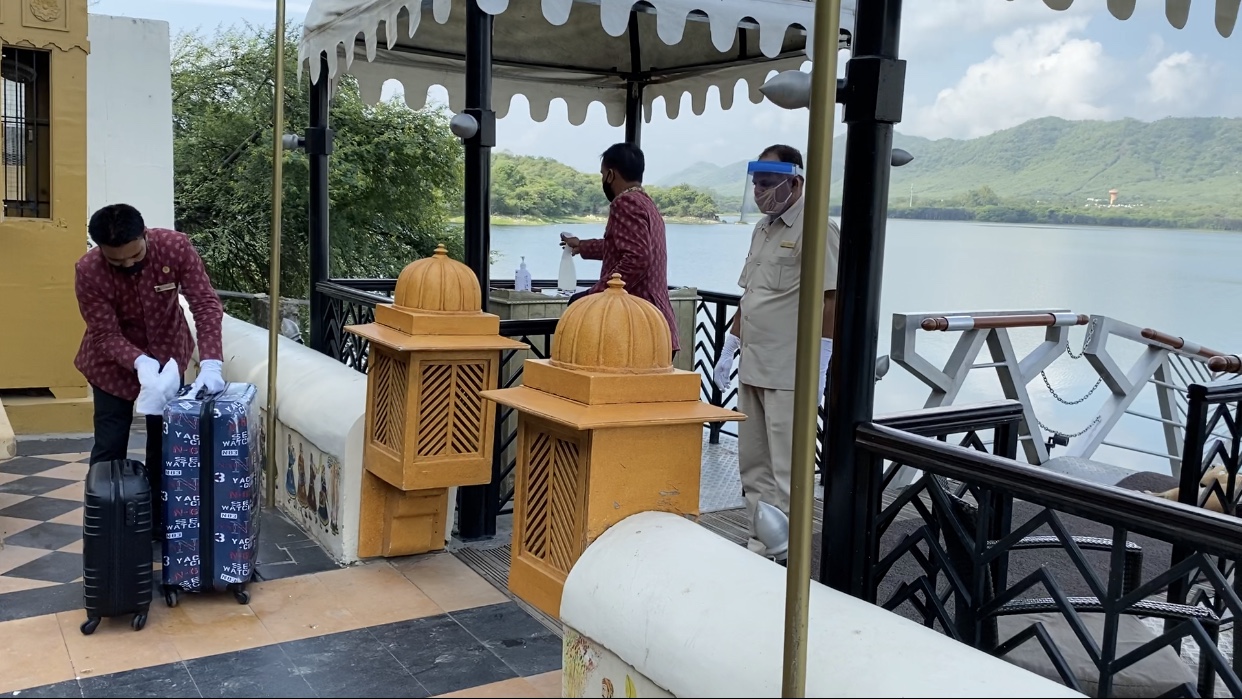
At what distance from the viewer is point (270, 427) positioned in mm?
5070

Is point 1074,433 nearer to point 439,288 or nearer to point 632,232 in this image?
point 632,232

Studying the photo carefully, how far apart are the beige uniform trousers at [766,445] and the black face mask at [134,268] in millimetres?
2564

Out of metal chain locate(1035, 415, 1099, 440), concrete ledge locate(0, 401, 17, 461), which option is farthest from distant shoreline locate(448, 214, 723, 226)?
metal chain locate(1035, 415, 1099, 440)

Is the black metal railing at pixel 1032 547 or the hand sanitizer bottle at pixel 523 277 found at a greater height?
the hand sanitizer bottle at pixel 523 277

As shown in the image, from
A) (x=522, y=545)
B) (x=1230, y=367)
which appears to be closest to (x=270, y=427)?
(x=522, y=545)

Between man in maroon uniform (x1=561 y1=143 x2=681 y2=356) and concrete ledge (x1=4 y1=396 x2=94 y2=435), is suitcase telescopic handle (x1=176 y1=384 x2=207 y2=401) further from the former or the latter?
concrete ledge (x1=4 y1=396 x2=94 y2=435)

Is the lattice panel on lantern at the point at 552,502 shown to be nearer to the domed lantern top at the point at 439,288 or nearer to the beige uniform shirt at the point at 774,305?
the domed lantern top at the point at 439,288

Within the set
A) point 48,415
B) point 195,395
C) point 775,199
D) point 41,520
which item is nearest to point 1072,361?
point 775,199

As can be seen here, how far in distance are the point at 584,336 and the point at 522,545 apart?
676mm

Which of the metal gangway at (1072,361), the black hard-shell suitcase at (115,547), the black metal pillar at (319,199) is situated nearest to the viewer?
the black hard-shell suitcase at (115,547)

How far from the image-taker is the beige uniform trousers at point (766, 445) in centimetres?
433

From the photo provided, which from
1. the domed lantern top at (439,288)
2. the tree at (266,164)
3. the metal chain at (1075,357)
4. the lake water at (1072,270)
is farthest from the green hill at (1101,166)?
the domed lantern top at (439,288)

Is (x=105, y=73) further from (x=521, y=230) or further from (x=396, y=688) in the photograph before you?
(x=396, y=688)

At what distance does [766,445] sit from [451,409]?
144cm
